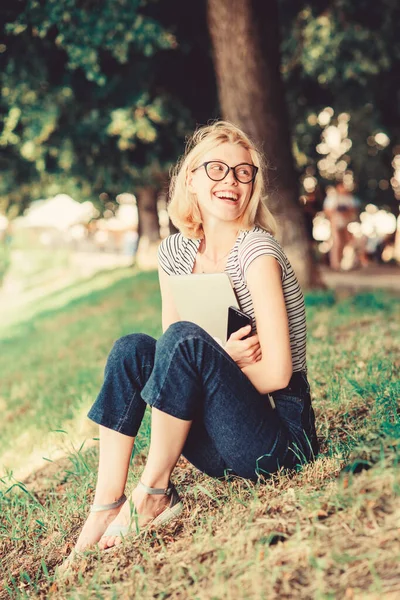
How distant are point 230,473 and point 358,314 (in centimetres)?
462

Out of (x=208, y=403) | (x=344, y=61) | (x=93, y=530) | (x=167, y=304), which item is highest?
(x=344, y=61)

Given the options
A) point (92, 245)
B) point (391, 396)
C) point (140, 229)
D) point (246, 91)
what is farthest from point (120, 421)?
point (92, 245)

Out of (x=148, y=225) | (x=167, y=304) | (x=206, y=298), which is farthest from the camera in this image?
(x=148, y=225)

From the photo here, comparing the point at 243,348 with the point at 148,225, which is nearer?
the point at 243,348

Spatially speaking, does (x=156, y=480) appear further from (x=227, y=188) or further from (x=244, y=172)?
(x=244, y=172)

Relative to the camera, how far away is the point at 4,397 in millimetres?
7684

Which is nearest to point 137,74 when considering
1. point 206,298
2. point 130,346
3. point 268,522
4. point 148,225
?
point 148,225

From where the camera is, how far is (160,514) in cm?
271

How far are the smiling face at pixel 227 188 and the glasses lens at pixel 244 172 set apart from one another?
0.02 meters

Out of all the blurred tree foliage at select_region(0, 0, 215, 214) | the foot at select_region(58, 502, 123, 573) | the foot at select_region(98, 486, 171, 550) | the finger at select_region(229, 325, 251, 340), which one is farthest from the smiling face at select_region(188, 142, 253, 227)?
the blurred tree foliage at select_region(0, 0, 215, 214)

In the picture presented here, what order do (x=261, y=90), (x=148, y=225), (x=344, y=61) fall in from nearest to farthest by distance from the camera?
(x=261, y=90)
(x=344, y=61)
(x=148, y=225)

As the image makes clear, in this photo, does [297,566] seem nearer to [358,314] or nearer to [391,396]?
[391,396]

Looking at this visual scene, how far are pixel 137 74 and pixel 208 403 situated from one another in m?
9.09

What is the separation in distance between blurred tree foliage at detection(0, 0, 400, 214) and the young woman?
235 inches
